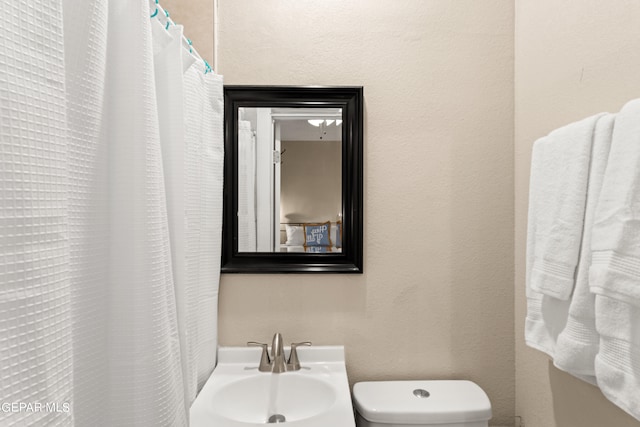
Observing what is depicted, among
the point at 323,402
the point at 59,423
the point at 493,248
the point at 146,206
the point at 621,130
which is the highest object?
the point at 621,130

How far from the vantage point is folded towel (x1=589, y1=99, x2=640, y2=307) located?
702mm

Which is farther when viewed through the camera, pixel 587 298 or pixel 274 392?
pixel 274 392

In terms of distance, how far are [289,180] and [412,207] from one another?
481 millimetres

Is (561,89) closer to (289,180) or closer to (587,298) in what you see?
(587,298)

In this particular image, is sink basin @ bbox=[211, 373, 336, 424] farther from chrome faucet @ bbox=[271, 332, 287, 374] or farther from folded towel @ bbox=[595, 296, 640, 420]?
folded towel @ bbox=[595, 296, 640, 420]

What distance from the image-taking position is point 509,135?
144 centimetres

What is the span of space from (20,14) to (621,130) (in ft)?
3.45

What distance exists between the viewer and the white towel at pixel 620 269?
0.70 metres

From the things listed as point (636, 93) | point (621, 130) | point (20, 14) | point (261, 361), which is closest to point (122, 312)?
point (20, 14)

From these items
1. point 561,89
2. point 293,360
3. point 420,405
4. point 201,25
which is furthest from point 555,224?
point 201,25

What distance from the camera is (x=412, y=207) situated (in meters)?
1.44

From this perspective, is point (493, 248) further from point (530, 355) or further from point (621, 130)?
Result: point (621, 130)

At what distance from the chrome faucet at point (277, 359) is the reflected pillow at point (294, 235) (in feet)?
1.11

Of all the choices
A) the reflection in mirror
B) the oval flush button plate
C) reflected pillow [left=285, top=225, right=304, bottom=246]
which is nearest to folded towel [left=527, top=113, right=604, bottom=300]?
the oval flush button plate
